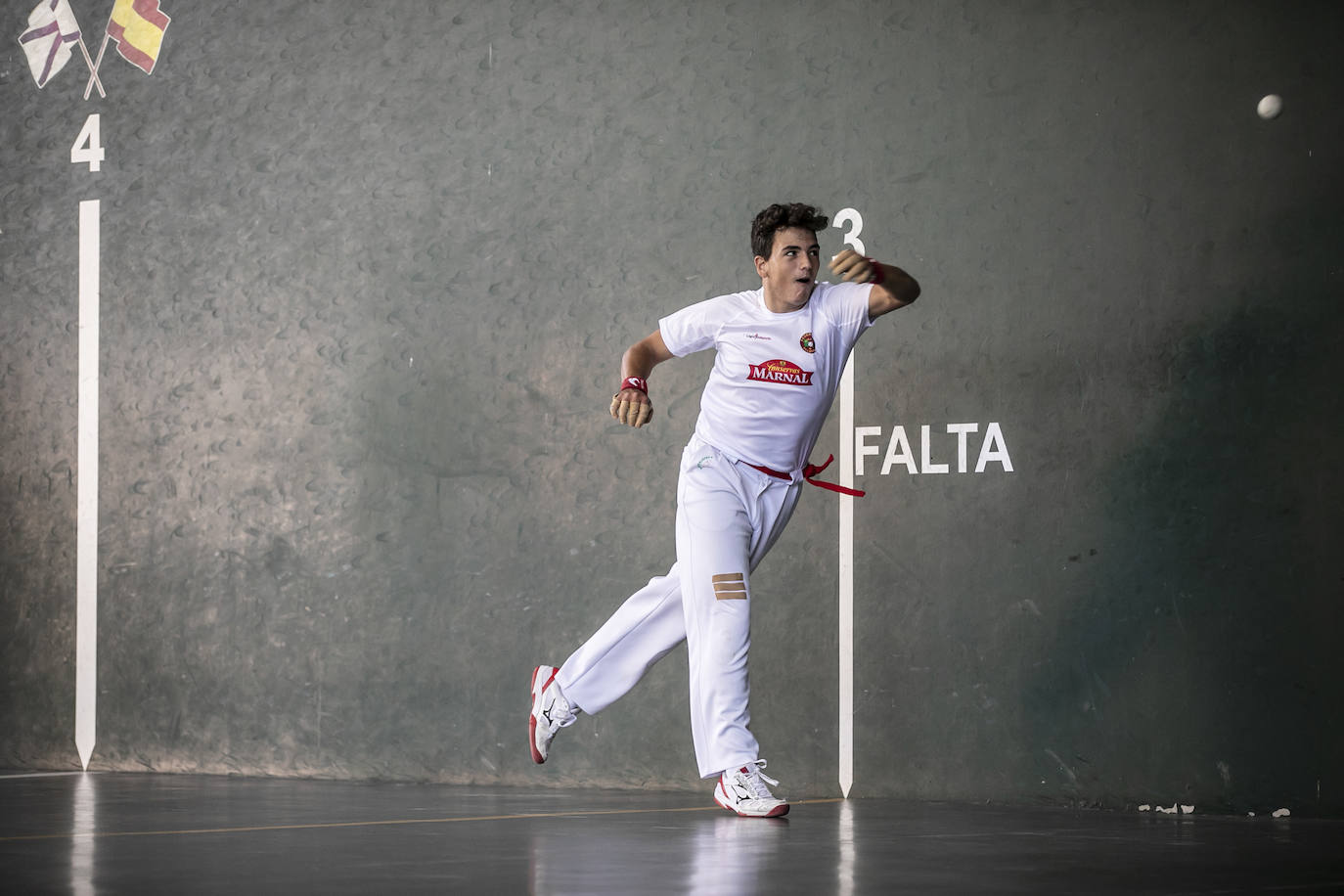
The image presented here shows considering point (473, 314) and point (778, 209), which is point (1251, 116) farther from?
point (473, 314)

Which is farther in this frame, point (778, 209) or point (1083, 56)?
point (1083, 56)

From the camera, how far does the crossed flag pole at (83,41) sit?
19.4 ft

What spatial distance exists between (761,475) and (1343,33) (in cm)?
188

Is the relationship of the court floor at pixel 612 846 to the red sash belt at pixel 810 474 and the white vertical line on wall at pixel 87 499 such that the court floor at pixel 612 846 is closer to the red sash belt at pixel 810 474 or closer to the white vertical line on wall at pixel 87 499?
the red sash belt at pixel 810 474

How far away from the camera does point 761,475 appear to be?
4305 mm

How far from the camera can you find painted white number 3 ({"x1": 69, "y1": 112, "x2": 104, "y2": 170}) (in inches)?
235

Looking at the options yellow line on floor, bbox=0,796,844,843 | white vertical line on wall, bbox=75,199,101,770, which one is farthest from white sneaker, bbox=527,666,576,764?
white vertical line on wall, bbox=75,199,101,770

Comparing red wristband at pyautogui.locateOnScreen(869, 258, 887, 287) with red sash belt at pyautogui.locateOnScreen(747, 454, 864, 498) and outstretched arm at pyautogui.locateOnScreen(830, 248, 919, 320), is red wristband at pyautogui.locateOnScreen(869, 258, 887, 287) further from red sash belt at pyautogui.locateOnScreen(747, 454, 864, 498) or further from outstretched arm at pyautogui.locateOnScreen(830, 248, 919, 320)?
red sash belt at pyautogui.locateOnScreen(747, 454, 864, 498)

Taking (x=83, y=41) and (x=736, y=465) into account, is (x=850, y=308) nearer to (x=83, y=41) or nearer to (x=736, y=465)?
(x=736, y=465)

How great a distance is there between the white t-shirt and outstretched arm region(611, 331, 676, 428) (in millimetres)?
188

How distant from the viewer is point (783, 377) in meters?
4.26

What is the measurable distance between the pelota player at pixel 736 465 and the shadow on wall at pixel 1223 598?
869mm

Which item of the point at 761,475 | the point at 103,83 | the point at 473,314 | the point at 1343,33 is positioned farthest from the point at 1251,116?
the point at 103,83

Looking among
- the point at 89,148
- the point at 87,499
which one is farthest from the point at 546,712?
the point at 89,148
